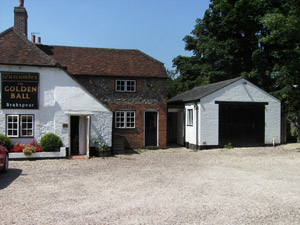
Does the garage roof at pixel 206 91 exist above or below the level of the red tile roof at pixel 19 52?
below

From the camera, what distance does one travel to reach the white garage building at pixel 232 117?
1905 centimetres

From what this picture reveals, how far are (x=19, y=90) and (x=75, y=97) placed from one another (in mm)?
2813

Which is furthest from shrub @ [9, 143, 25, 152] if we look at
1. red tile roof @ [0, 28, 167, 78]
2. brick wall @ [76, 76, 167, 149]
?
brick wall @ [76, 76, 167, 149]

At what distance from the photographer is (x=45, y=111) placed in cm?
1551

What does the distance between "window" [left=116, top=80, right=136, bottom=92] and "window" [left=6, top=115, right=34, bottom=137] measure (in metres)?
6.25

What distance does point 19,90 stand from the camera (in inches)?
601

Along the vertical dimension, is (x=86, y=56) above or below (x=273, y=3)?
below

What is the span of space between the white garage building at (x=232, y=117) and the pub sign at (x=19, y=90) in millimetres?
9768

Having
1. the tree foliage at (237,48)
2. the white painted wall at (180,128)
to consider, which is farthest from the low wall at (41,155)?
the tree foliage at (237,48)

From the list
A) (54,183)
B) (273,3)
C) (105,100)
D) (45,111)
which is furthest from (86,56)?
(273,3)

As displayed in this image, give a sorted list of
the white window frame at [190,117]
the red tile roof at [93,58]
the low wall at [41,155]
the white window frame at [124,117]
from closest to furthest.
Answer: the low wall at [41,155] < the red tile roof at [93,58] < the white window frame at [124,117] < the white window frame at [190,117]

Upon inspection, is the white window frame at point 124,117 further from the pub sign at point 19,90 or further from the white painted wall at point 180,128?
the pub sign at point 19,90

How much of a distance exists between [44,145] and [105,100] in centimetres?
567

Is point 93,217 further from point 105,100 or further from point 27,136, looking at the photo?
point 105,100
